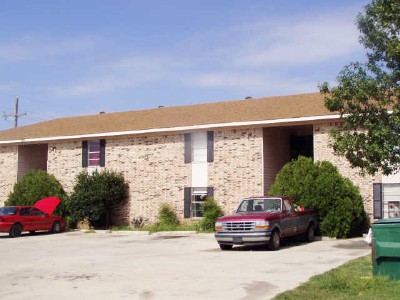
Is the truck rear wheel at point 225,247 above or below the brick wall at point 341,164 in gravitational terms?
below

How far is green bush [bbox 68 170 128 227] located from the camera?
27.3m

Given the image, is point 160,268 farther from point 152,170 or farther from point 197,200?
point 152,170

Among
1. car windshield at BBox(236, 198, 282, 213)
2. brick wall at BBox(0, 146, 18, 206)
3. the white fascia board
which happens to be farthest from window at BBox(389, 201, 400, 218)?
brick wall at BBox(0, 146, 18, 206)

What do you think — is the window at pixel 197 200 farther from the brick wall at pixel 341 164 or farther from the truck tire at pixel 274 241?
the truck tire at pixel 274 241

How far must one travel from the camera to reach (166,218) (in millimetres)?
26266

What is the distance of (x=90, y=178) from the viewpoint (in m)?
27.8

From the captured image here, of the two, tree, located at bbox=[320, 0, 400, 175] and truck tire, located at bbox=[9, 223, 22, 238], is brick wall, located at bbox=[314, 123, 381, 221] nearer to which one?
tree, located at bbox=[320, 0, 400, 175]

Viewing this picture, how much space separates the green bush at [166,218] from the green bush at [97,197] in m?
2.62

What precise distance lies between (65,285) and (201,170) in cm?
1577

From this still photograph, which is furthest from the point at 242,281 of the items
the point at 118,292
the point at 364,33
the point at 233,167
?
the point at 233,167

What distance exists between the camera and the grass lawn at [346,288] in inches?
352

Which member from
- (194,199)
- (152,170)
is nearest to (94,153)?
(152,170)

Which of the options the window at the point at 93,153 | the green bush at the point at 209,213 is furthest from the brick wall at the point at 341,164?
the window at the point at 93,153

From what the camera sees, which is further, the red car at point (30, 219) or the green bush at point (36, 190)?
the green bush at point (36, 190)
